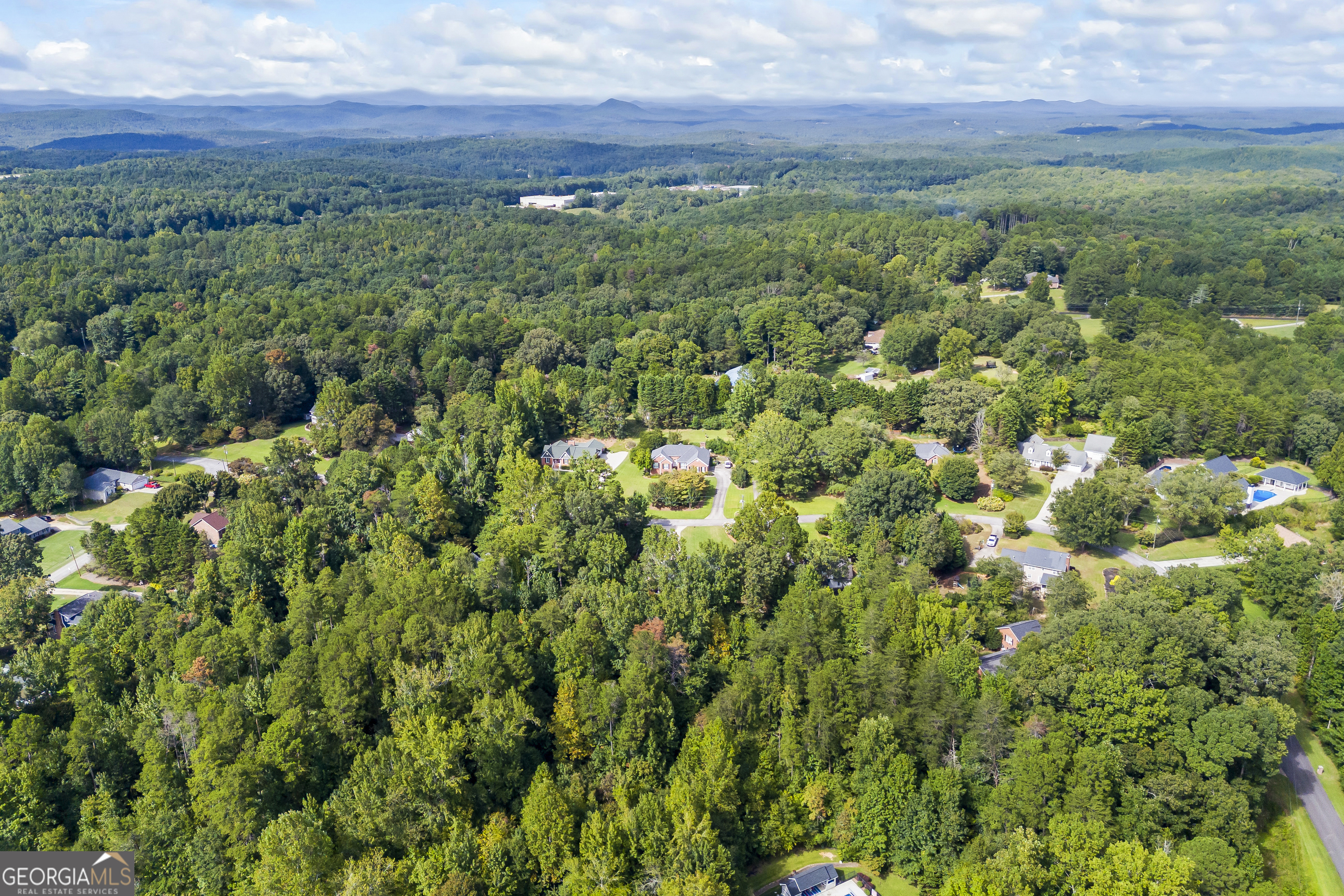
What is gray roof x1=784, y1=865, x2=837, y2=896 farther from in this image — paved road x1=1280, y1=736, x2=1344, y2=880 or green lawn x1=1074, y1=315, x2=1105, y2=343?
green lawn x1=1074, y1=315, x2=1105, y2=343

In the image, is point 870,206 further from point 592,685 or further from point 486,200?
point 592,685

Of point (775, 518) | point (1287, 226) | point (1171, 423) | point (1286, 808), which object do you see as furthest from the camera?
point (1287, 226)

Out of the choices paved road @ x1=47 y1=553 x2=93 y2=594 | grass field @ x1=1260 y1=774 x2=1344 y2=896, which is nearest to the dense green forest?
grass field @ x1=1260 y1=774 x2=1344 y2=896

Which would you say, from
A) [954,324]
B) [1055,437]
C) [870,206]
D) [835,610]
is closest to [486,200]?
[870,206]

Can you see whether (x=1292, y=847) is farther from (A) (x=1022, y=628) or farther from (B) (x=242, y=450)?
(B) (x=242, y=450)

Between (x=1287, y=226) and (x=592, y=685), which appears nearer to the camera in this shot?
(x=592, y=685)

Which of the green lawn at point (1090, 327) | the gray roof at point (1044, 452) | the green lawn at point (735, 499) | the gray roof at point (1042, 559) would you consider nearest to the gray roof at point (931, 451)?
the gray roof at point (1044, 452)

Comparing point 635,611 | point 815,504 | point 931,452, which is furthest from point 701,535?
point 931,452
